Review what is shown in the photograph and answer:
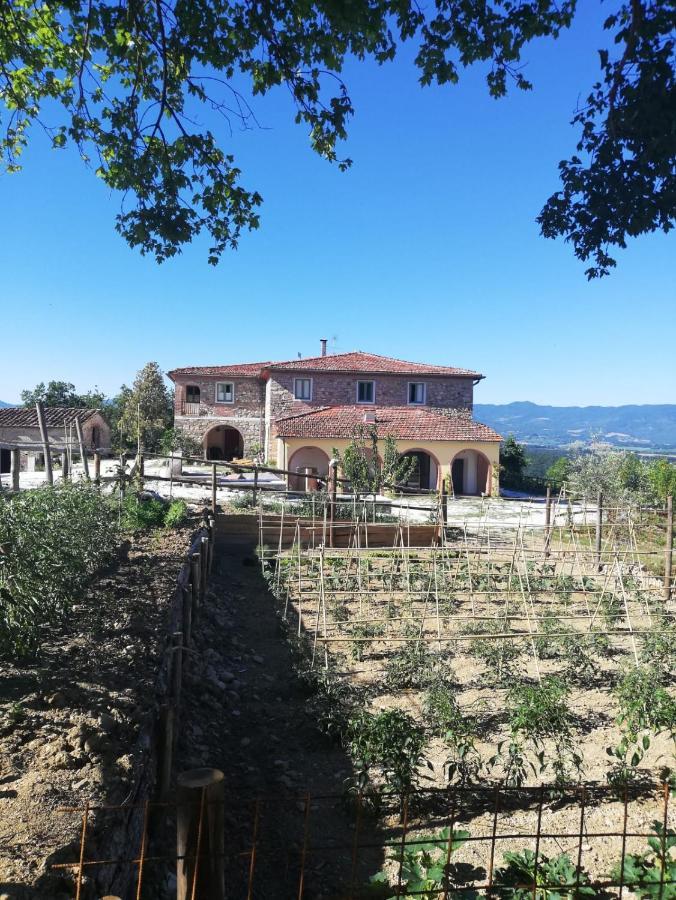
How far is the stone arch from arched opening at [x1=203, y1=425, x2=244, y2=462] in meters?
10.8

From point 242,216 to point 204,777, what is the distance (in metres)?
5.01

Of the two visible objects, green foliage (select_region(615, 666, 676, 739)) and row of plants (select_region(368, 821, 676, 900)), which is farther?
green foliage (select_region(615, 666, 676, 739))

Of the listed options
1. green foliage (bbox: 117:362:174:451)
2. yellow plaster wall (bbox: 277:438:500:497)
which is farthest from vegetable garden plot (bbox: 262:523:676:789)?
green foliage (bbox: 117:362:174:451)

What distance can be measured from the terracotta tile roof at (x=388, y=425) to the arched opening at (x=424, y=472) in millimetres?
954

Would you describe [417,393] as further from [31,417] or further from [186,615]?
[186,615]

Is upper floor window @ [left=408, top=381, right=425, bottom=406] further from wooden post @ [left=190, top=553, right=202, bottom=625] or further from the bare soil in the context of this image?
the bare soil

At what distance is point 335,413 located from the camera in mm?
27938

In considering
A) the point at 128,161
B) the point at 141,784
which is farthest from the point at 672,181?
the point at 141,784

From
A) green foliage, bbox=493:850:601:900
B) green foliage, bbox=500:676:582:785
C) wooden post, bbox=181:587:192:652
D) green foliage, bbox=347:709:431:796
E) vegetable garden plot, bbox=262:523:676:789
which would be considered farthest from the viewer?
wooden post, bbox=181:587:192:652

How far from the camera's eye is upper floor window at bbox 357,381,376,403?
1211 inches

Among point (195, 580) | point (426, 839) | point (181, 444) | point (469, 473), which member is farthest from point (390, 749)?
point (181, 444)

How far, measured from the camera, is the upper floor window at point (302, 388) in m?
30.6

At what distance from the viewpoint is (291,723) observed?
20.4ft

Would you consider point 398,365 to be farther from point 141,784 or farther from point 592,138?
point 141,784
